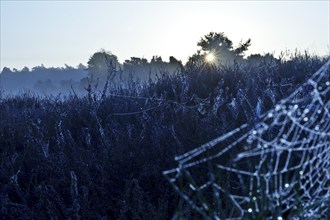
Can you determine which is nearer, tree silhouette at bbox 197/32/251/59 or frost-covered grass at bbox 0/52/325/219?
frost-covered grass at bbox 0/52/325/219

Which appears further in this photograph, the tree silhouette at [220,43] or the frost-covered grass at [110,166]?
the tree silhouette at [220,43]

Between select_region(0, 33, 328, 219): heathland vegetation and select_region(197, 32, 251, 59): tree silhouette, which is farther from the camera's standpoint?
A: select_region(197, 32, 251, 59): tree silhouette

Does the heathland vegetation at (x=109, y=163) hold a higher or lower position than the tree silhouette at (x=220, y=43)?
lower

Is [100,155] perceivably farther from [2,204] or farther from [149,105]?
[149,105]

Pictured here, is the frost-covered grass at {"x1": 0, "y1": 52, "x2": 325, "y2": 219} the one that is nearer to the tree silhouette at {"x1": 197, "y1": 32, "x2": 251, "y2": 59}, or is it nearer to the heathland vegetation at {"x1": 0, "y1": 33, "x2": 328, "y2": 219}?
the heathland vegetation at {"x1": 0, "y1": 33, "x2": 328, "y2": 219}

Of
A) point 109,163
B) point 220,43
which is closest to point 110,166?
Answer: point 109,163

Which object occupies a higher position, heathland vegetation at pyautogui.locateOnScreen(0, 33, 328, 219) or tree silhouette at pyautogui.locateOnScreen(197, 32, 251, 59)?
tree silhouette at pyautogui.locateOnScreen(197, 32, 251, 59)

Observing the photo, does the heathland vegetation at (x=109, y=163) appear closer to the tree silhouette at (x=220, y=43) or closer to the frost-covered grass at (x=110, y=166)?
the frost-covered grass at (x=110, y=166)

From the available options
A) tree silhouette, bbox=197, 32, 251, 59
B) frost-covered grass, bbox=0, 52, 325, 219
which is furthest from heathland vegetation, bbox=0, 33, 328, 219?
tree silhouette, bbox=197, 32, 251, 59

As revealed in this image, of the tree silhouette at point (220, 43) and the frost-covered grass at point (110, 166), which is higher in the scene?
the tree silhouette at point (220, 43)

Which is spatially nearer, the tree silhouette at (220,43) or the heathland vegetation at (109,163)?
the heathland vegetation at (109,163)

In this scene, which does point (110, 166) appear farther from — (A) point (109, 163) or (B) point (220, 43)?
(B) point (220, 43)

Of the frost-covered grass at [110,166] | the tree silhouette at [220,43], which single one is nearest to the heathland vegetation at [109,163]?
the frost-covered grass at [110,166]

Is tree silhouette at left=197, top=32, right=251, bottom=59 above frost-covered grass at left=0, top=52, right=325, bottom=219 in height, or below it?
above
